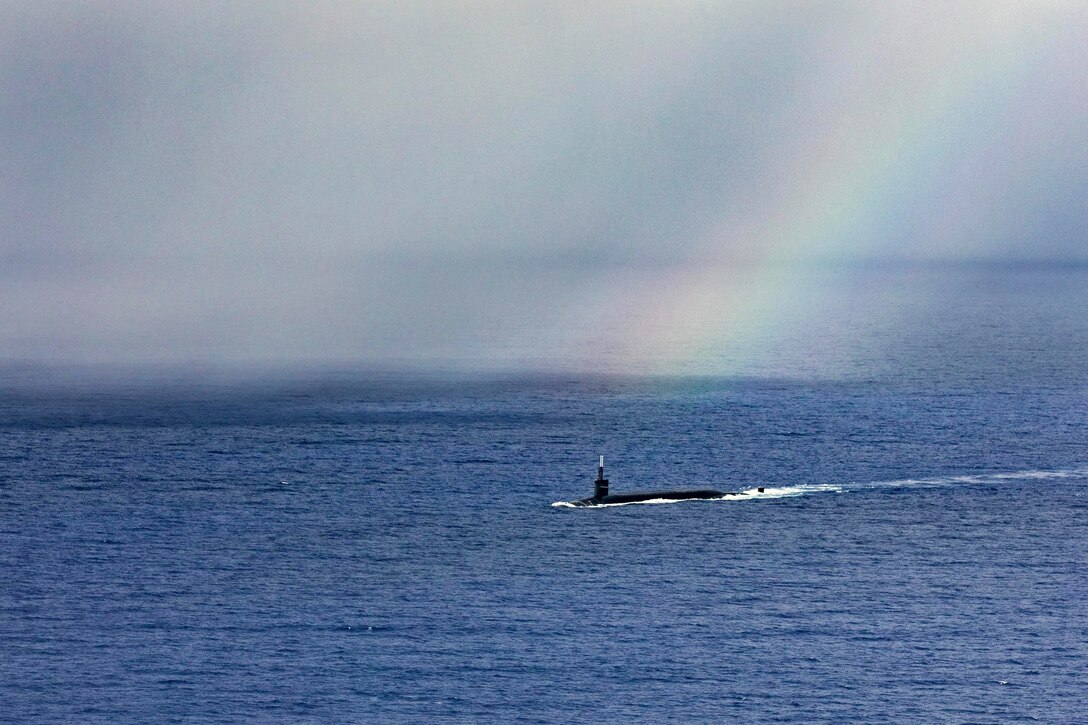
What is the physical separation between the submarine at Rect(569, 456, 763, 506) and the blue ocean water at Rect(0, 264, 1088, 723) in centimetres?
194

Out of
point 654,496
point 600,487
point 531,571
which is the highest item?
point 600,487

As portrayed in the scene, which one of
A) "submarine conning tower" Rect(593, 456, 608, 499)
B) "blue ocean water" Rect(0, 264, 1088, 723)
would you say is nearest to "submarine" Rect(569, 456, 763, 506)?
"submarine conning tower" Rect(593, 456, 608, 499)

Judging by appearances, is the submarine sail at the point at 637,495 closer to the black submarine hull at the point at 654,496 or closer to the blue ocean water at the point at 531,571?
the black submarine hull at the point at 654,496

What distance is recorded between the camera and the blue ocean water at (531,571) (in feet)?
268

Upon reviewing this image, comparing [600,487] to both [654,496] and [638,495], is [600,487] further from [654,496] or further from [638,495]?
[654,496]

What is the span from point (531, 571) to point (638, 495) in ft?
83.6

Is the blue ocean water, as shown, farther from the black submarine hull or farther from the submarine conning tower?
the submarine conning tower

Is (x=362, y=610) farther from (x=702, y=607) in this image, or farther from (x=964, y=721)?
(x=964, y=721)

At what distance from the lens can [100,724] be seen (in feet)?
251

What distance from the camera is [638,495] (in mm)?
127188

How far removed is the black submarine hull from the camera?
12525 cm

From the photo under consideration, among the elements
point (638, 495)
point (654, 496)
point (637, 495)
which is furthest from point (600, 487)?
point (654, 496)

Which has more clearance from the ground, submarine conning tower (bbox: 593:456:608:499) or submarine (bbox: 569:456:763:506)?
submarine conning tower (bbox: 593:456:608:499)

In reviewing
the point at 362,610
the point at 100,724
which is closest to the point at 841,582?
the point at 362,610
